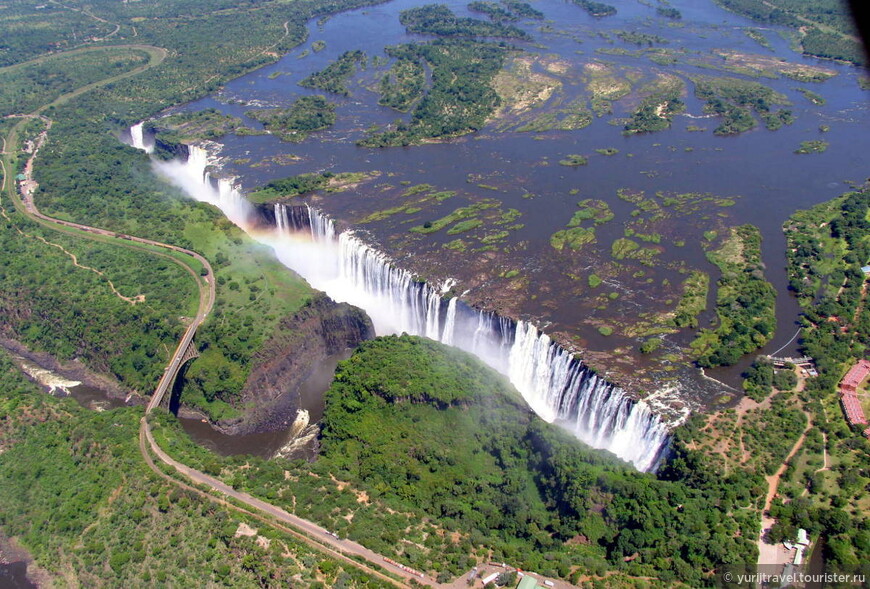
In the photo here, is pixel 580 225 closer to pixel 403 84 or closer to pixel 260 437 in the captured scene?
pixel 260 437

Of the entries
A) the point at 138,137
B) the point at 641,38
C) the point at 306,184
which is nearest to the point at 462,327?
the point at 306,184

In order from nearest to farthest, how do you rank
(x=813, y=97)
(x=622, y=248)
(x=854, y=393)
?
1. (x=854, y=393)
2. (x=622, y=248)
3. (x=813, y=97)

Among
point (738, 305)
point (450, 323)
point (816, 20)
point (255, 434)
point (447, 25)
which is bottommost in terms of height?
point (255, 434)

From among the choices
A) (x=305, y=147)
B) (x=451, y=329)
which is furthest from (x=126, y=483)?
(x=305, y=147)

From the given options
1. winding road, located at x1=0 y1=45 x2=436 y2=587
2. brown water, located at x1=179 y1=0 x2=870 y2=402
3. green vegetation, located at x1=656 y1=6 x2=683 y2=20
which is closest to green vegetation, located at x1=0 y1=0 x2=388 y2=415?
winding road, located at x1=0 y1=45 x2=436 y2=587

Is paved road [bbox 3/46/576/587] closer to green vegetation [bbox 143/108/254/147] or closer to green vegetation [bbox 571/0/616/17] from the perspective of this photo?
green vegetation [bbox 143/108/254/147]

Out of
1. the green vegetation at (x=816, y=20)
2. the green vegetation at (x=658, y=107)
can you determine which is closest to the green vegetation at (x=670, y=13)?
the green vegetation at (x=816, y=20)

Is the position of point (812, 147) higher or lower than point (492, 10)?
lower

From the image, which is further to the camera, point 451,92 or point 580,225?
point 451,92
